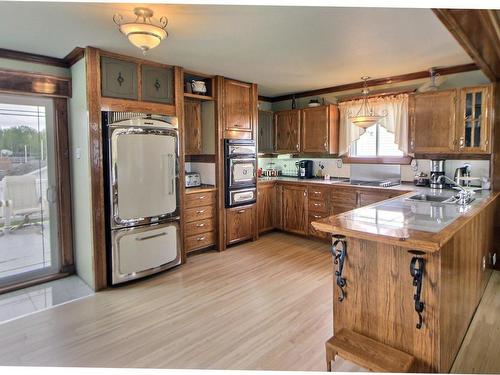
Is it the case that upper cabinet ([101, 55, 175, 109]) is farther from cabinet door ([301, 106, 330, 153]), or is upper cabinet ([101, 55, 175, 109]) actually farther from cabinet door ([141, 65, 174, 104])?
cabinet door ([301, 106, 330, 153])

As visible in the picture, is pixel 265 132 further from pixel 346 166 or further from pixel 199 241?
pixel 199 241

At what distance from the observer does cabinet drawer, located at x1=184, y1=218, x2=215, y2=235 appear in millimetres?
4261

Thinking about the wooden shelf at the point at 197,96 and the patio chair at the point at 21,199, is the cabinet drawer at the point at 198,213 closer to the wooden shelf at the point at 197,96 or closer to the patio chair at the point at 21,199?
the wooden shelf at the point at 197,96

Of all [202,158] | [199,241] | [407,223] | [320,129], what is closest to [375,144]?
[320,129]

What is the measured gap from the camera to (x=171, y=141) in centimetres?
374

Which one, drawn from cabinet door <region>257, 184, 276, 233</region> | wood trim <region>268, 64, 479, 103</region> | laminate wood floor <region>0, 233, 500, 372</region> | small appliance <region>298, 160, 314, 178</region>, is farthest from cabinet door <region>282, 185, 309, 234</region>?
wood trim <region>268, 64, 479, 103</region>

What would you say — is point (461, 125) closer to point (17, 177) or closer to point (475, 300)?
point (475, 300)

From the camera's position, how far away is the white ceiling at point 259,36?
2369 mm

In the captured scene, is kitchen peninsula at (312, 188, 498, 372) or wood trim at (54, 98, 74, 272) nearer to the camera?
kitchen peninsula at (312, 188, 498, 372)

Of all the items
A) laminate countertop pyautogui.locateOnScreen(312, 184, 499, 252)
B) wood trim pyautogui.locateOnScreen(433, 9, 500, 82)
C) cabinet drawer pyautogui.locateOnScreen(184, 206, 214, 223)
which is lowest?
→ cabinet drawer pyautogui.locateOnScreen(184, 206, 214, 223)

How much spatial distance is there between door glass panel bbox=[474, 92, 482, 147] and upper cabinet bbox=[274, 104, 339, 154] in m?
1.91

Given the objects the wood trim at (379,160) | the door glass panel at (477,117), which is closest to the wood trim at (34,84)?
the wood trim at (379,160)

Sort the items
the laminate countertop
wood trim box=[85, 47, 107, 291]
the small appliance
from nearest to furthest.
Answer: the laminate countertop, wood trim box=[85, 47, 107, 291], the small appliance

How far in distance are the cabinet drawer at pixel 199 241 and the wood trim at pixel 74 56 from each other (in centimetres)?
236
